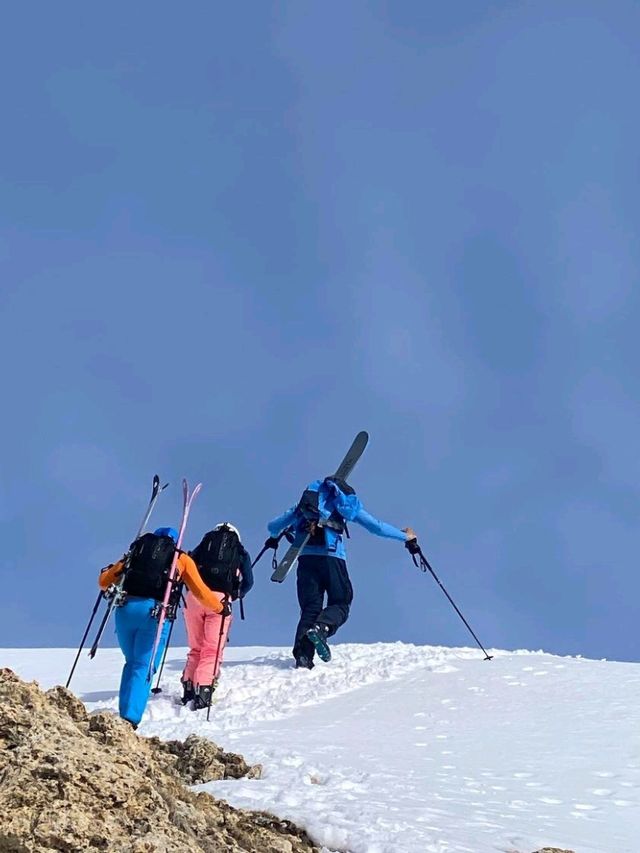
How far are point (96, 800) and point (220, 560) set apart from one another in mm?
6393

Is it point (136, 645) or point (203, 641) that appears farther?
point (203, 641)

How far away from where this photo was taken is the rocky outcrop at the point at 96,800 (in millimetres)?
2832

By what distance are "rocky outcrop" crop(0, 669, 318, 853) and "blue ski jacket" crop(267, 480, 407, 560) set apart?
7.31 meters

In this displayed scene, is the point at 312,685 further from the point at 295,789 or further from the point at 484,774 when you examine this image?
the point at 295,789

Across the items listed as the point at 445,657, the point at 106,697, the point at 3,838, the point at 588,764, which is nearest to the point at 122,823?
the point at 3,838

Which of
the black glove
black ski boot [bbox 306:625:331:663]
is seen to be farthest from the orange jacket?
the black glove

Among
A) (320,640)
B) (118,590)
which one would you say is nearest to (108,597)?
(118,590)

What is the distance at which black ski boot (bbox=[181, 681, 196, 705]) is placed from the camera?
8781 millimetres

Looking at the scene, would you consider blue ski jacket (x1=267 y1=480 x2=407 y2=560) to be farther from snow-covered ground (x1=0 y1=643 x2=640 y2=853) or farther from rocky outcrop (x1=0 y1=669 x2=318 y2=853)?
rocky outcrop (x1=0 y1=669 x2=318 y2=853)

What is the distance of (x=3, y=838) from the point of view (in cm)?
273

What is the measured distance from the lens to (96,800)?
3.02 metres

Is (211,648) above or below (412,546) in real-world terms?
below

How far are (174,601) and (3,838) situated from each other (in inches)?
198

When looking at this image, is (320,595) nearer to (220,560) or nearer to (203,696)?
(220,560)
